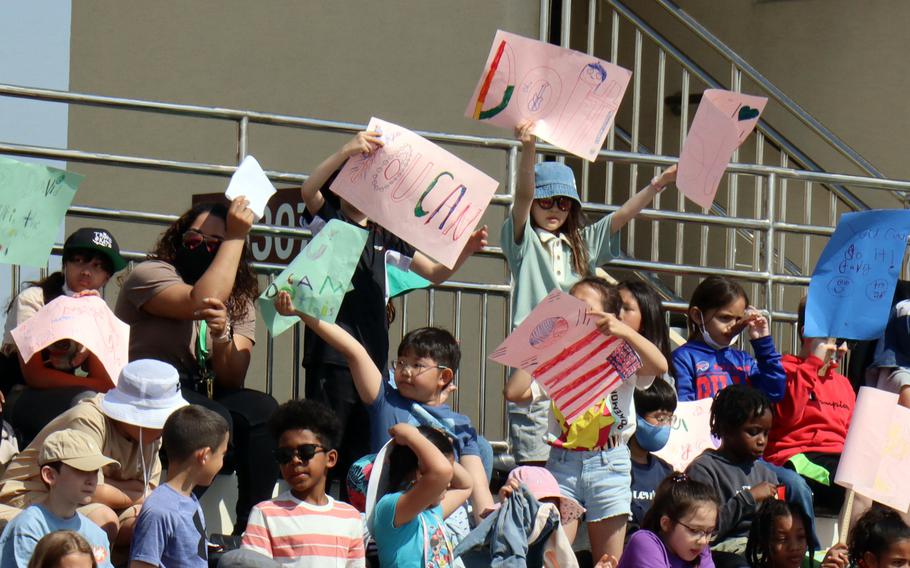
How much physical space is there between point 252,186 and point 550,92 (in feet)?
4.73

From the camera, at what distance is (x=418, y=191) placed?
24.2 feet

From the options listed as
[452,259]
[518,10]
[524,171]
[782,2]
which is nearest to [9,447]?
[452,259]

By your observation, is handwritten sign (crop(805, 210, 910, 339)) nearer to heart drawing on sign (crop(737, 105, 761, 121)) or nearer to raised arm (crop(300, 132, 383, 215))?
heart drawing on sign (crop(737, 105, 761, 121))

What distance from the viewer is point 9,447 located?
645cm

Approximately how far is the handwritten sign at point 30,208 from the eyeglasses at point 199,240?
508 millimetres

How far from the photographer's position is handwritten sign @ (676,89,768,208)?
8062mm

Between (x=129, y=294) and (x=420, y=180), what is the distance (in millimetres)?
1308

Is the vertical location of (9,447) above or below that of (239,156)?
below

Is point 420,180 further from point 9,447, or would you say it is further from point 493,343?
point 493,343

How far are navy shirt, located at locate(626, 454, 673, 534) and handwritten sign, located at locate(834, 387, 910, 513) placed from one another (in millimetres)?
782

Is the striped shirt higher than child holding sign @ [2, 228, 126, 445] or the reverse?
the reverse

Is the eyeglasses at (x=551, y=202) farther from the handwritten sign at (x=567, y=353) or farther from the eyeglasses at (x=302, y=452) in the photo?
the eyeglasses at (x=302, y=452)

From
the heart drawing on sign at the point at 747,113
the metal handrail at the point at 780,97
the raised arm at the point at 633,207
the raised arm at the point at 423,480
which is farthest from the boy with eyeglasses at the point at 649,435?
the metal handrail at the point at 780,97

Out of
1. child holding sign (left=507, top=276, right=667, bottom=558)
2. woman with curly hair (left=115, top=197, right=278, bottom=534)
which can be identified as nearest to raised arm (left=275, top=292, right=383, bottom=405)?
woman with curly hair (left=115, top=197, right=278, bottom=534)
